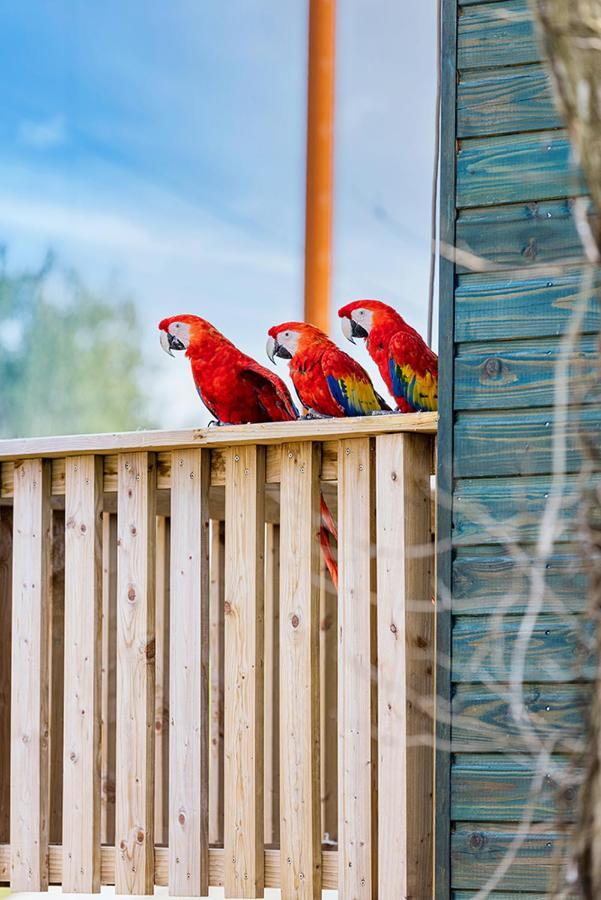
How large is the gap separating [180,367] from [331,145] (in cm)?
130

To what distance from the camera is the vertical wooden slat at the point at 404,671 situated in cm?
250

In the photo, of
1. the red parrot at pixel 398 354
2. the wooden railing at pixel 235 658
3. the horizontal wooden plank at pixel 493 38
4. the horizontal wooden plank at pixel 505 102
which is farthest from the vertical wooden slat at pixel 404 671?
the horizontal wooden plank at pixel 493 38

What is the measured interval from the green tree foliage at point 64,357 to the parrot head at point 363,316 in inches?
123

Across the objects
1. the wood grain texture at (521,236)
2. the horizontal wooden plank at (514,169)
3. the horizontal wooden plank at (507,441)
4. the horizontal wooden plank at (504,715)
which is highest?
the horizontal wooden plank at (514,169)

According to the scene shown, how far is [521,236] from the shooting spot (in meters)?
2.42

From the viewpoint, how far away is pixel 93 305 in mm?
5945

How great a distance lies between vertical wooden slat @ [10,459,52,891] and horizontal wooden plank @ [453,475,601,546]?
1177 mm

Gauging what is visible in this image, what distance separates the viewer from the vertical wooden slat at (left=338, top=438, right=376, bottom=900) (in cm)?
257

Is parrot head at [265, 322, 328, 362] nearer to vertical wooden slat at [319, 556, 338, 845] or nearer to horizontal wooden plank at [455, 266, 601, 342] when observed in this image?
horizontal wooden plank at [455, 266, 601, 342]

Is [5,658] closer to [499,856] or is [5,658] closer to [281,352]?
[281,352]

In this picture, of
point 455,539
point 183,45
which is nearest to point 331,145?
point 183,45

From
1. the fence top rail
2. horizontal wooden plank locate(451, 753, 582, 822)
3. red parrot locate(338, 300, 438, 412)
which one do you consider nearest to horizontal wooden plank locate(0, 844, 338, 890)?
horizontal wooden plank locate(451, 753, 582, 822)

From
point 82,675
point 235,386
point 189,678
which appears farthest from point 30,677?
point 235,386

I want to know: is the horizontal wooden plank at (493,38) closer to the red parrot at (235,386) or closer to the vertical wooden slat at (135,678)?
the red parrot at (235,386)
